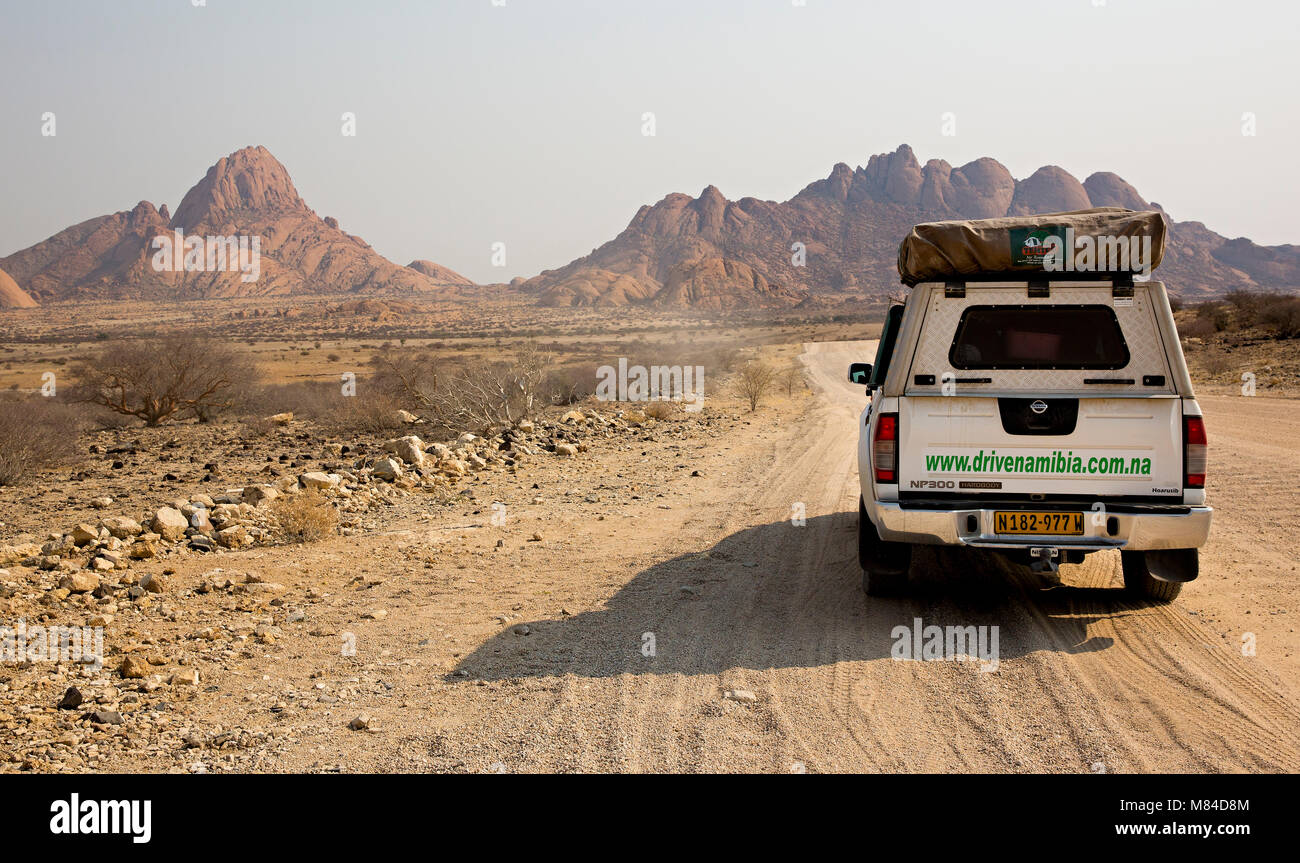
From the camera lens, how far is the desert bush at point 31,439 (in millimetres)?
13680

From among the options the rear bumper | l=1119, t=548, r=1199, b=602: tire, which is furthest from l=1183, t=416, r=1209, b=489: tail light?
l=1119, t=548, r=1199, b=602: tire

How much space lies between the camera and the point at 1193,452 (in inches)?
205

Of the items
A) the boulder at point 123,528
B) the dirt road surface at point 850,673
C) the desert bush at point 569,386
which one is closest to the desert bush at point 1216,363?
the desert bush at point 569,386

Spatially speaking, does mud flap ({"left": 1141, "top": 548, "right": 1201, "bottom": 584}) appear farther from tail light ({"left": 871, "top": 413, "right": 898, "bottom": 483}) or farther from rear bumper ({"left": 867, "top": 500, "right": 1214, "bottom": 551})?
tail light ({"left": 871, "top": 413, "right": 898, "bottom": 483})

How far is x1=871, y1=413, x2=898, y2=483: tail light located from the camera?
557cm

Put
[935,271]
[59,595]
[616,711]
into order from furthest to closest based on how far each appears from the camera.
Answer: [59,595] < [935,271] < [616,711]

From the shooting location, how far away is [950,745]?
397 centimetres

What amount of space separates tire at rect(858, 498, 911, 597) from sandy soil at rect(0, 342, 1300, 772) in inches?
6.1

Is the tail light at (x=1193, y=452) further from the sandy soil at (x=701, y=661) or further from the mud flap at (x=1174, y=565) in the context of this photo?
the sandy soil at (x=701, y=661)

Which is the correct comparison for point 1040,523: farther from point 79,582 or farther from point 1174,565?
point 79,582

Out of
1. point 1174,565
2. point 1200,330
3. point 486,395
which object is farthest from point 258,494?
point 1200,330

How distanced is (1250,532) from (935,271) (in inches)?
190
